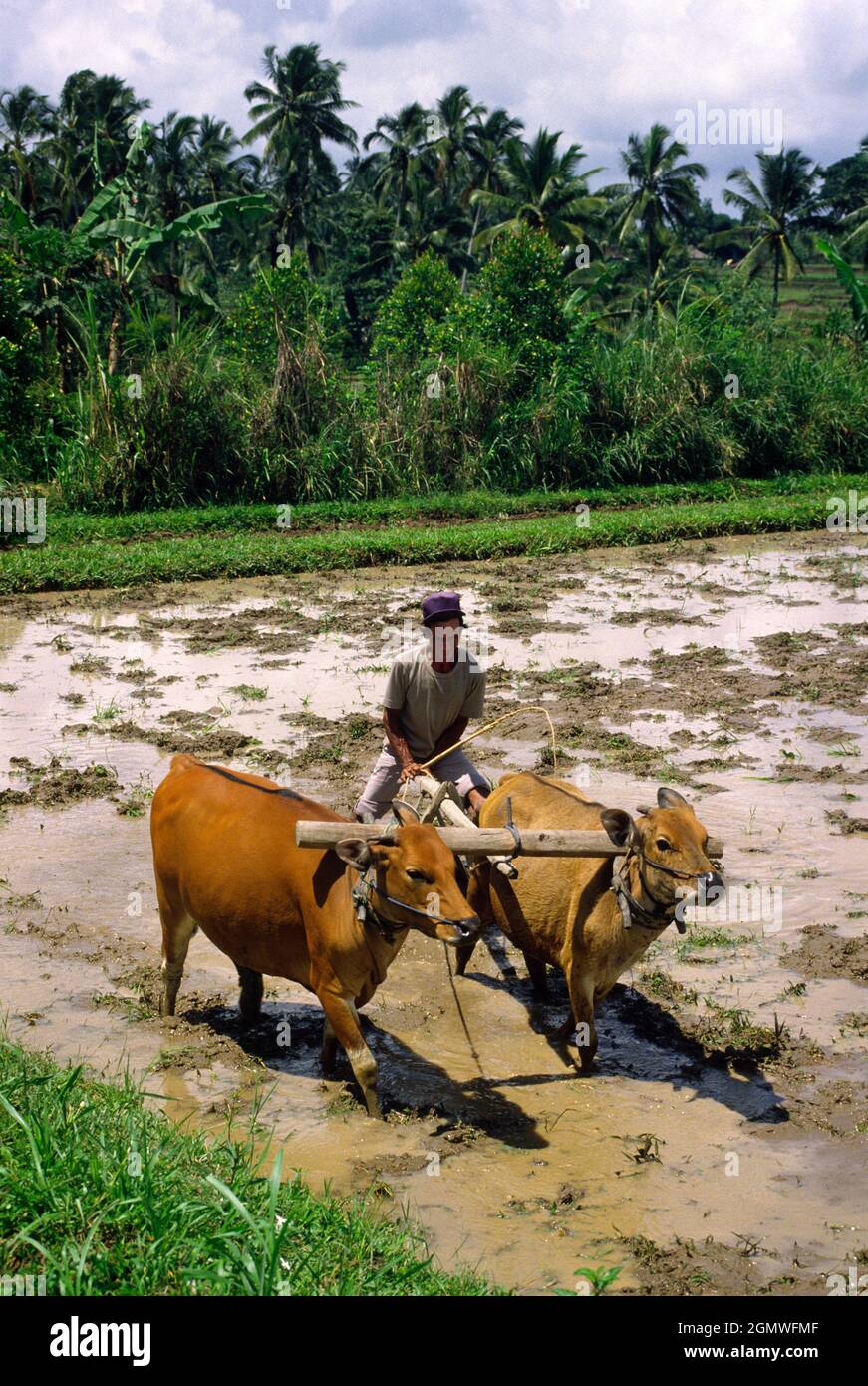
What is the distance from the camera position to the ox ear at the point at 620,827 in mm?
5156

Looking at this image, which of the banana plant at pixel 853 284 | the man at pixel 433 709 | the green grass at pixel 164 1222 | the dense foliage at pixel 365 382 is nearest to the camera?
the green grass at pixel 164 1222

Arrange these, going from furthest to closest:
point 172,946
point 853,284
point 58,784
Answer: point 853,284 → point 58,784 → point 172,946

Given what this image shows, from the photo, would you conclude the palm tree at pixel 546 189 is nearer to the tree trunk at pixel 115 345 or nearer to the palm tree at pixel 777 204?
the palm tree at pixel 777 204

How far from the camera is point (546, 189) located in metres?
38.3

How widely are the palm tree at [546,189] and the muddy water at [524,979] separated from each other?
94.4ft

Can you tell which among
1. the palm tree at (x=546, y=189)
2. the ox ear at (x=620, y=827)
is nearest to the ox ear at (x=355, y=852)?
the ox ear at (x=620, y=827)

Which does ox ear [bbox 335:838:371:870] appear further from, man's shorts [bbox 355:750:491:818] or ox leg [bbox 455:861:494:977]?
man's shorts [bbox 355:750:491:818]

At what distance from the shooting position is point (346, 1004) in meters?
5.25

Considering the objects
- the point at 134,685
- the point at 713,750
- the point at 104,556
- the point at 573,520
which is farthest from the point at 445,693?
the point at 573,520

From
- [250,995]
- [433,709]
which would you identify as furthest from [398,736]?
[250,995]

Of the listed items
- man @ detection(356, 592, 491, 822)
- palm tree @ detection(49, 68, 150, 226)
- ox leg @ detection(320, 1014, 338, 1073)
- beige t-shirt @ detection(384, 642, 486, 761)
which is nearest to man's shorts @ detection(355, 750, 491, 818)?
man @ detection(356, 592, 491, 822)

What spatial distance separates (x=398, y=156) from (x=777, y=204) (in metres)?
14.3

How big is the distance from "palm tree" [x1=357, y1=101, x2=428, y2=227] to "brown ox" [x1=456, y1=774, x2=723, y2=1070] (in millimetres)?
44051

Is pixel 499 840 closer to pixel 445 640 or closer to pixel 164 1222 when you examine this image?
pixel 445 640
